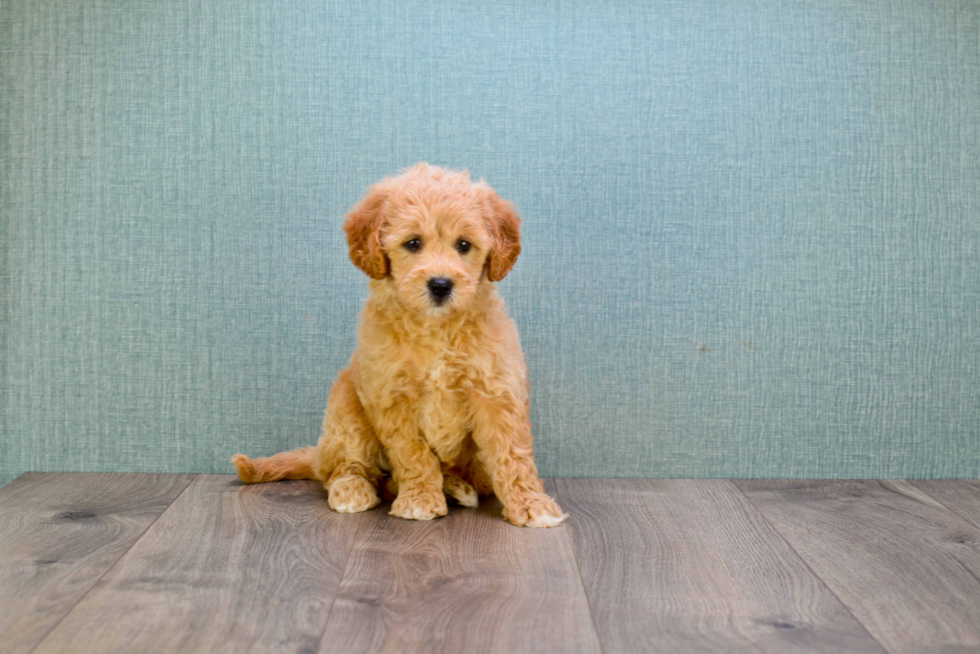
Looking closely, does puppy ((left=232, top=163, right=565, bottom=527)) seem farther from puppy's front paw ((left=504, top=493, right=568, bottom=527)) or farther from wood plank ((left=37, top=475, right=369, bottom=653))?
wood plank ((left=37, top=475, right=369, bottom=653))

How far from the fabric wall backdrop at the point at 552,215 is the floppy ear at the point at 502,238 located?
0.42 metres

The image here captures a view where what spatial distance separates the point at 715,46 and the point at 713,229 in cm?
51

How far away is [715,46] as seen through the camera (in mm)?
2432

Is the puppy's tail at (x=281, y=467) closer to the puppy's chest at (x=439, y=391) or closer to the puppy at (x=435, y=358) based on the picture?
the puppy at (x=435, y=358)

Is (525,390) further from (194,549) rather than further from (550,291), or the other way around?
(194,549)

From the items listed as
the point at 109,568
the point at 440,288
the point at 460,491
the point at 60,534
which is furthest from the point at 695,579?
the point at 60,534

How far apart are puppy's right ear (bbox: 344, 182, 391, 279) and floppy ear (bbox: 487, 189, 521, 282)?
0.81 feet

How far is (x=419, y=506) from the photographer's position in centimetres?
208

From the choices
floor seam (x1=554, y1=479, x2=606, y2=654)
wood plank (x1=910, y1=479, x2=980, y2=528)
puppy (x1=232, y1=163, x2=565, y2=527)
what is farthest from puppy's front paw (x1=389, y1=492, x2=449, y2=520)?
wood plank (x1=910, y1=479, x2=980, y2=528)

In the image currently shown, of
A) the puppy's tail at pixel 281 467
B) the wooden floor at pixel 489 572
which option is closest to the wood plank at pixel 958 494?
the wooden floor at pixel 489 572

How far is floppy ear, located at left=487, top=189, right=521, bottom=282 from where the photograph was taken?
2.01 m

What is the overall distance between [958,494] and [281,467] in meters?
1.88

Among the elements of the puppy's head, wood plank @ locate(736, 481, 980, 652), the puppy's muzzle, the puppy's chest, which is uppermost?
the puppy's head

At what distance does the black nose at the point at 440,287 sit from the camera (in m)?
1.91
